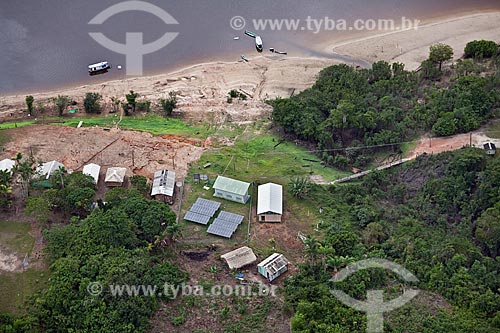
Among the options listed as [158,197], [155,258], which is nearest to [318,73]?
[158,197]

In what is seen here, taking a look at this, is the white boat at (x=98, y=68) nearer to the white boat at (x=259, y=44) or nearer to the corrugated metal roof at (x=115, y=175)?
the white boat at (x=259, y=44)

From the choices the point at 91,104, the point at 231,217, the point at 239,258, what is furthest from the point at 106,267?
the point at 91,104

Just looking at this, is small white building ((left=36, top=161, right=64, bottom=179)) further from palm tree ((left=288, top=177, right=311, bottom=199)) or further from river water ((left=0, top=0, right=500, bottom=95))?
palm tree ((left=288, top=177, right=311, bottom=199))

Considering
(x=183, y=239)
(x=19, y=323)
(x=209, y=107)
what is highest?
(x=209, y=107)

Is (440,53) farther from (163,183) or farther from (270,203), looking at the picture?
(163,183)

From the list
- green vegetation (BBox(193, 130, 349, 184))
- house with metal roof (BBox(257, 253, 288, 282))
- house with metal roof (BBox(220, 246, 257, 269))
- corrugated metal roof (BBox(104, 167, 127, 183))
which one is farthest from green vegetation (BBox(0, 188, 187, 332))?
green vegetation (BBox(193, 130, 349, 184))

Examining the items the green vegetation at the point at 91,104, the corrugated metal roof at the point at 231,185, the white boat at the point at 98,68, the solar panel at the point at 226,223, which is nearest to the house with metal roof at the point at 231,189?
the corrugated metal roof at the point at 231,185

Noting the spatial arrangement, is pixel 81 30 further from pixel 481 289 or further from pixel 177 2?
pixel 481 289
